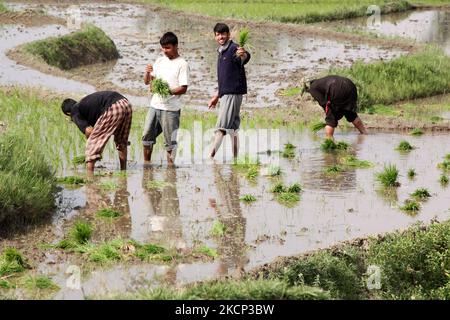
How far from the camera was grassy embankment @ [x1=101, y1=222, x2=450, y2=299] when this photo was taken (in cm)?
663

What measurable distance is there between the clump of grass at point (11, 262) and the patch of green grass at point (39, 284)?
33cm

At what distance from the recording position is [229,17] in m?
24.1

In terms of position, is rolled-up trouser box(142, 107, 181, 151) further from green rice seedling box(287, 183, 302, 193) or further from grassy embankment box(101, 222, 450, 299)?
grassy embankment box(101, 222, 450, 299)

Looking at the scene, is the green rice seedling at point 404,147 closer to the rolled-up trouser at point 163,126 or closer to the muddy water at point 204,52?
the rolled-up trouser at point 163,126

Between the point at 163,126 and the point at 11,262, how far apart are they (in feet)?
10.9

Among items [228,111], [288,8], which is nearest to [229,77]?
[228,111]

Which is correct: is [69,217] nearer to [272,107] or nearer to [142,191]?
[142,191]

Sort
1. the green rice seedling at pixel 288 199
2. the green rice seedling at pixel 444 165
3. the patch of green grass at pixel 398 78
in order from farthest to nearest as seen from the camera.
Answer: the patch of green grass at pixel 398 78 → the green rice seedling at pixel 444 165 → the green rice seedling at pixel 288 199

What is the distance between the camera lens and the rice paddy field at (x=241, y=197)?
21.8 ft

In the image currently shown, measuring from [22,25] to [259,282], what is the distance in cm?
1768

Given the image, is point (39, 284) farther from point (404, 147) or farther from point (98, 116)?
point (404, 147)

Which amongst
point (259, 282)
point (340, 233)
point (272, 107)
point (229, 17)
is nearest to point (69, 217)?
point (340, 233)

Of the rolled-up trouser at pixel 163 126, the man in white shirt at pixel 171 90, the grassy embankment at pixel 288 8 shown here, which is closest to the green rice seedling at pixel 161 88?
the man in white shirt at pixel 171 90

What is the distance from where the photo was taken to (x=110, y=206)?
27.8 ft
